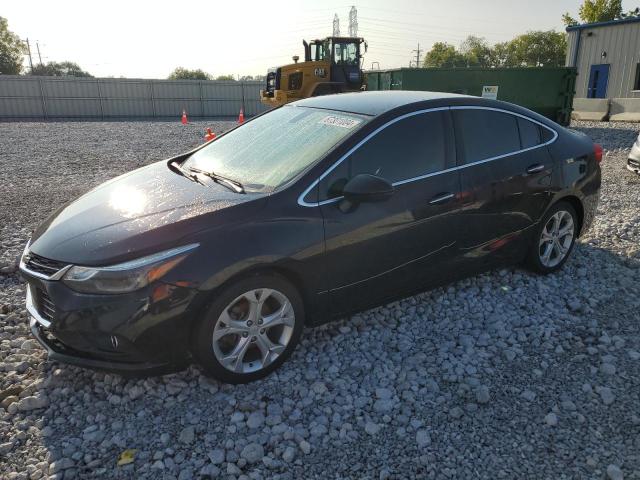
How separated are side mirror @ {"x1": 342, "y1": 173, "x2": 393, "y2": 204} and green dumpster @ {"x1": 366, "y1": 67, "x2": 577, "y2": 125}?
14118 millimetres

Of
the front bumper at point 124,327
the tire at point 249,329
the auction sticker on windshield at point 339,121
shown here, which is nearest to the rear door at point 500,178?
the auction sticker on windshield at point 339,121

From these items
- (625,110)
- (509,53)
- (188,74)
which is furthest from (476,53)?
(625,110)

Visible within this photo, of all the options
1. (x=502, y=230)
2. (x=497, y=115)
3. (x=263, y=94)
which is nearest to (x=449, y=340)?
(x=502, y=230)

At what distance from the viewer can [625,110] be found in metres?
18.6

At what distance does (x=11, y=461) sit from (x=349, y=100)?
3.22 meters

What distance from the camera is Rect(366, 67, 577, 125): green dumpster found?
1667cm

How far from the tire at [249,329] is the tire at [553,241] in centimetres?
242

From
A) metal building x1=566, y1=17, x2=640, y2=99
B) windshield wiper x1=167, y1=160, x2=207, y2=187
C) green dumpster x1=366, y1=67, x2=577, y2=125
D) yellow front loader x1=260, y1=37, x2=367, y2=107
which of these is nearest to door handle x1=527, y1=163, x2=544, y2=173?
windshield wiper x1=167, y1=160, x2=207, y2=187

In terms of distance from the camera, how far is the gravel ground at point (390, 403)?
8.46ft

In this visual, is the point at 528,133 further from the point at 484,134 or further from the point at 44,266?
the point at 44,266

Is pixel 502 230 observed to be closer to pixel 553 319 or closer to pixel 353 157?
pixel 553 319

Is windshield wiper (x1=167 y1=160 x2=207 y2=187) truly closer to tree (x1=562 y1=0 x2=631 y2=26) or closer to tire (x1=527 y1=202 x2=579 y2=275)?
tire (x1=527 y1=202 x2=579 y2=275)

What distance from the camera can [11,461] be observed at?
260 cm

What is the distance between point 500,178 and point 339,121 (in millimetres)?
1374
